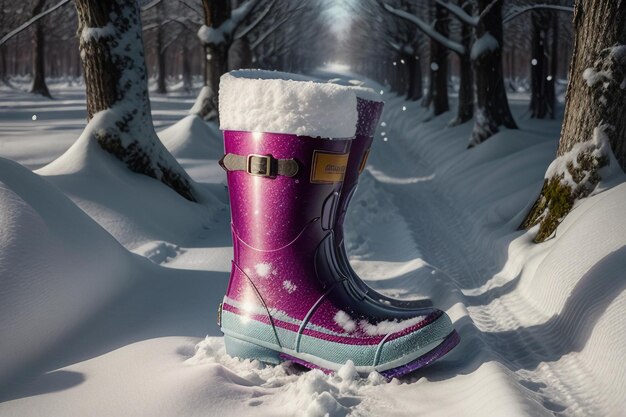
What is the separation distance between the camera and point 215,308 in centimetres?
304

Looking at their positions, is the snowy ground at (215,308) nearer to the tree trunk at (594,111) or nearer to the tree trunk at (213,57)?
the tree trunk at (594,111)

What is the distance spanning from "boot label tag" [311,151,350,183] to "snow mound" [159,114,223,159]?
615cm

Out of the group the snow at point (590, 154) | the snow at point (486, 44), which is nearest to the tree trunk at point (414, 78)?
the snow at point (486, 44)

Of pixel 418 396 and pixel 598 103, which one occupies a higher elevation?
pixel 598 103

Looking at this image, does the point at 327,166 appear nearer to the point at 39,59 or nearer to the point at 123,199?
the point at 123,199

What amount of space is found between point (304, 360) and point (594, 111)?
107 inches

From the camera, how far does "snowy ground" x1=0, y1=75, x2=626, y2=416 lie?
1968mm

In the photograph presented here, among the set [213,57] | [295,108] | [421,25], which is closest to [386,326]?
[295,108]

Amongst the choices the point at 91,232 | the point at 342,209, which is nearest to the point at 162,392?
the point at 342,209

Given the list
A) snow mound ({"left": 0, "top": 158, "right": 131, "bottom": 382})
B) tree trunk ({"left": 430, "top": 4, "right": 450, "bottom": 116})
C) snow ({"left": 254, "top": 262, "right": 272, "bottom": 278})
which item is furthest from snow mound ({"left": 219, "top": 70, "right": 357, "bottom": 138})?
tree trunk ({"left": 430, "top": 4, "right": 450, "bottom": 116})

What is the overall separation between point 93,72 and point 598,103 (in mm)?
3775

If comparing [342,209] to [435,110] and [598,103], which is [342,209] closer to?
[598,103]

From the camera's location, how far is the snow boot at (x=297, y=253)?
2166 mm

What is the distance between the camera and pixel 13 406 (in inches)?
76.5
